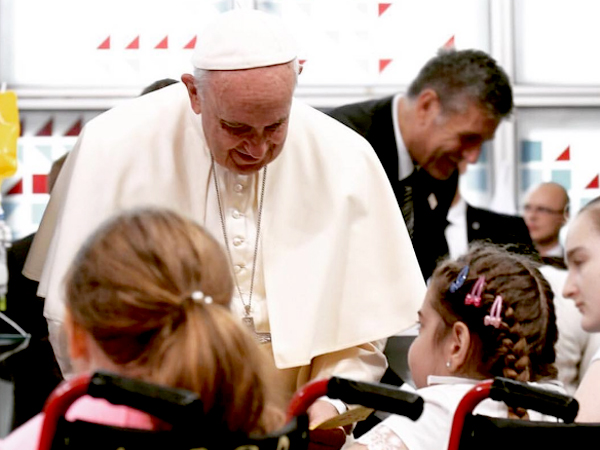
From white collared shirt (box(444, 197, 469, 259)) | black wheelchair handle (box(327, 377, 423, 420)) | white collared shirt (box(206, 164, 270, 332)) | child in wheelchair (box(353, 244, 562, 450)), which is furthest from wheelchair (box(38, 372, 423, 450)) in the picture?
white collared shirt (box(444, 197, 469, 259))

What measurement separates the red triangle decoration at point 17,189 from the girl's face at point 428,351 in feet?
10.9

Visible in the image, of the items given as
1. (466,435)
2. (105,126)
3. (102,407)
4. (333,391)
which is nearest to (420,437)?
(466,435)

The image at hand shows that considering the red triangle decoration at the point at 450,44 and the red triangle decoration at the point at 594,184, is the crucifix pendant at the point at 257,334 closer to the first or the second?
the red triangle decoration at the point at 450,44

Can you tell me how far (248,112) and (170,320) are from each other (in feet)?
3.06

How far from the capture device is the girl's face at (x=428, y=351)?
289 cm

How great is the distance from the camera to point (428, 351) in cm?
291

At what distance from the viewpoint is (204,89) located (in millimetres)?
2750

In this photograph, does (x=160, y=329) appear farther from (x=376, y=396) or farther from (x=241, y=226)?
(x=241, y=226)

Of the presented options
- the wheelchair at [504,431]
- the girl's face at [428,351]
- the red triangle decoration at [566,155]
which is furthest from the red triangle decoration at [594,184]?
the wheelchair at [504,431]

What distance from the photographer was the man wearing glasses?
5590mm

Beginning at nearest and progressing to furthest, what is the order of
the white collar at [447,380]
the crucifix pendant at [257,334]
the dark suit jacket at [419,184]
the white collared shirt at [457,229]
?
1. the white collar at [447,380]
2. the crucifix pendant at [257,334]
3. the dark suit jacket at [419,184]
4. the white collared shirt at [457,229]

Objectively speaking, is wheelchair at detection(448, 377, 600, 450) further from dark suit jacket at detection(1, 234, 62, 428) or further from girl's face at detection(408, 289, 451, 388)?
dark suit jacket at detection(1, 234, 62, 428)

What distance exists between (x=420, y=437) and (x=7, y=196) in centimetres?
376

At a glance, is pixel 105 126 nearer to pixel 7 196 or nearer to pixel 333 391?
pixel 333 391
